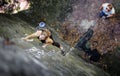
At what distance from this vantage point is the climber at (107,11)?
41.5 ft

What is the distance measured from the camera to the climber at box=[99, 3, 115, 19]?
12.6m

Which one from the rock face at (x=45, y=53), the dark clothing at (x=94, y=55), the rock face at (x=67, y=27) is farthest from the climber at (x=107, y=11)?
the rock face at (x=45, y=53)

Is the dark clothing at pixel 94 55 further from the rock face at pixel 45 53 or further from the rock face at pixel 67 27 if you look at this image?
the rock face at pixel 45 53

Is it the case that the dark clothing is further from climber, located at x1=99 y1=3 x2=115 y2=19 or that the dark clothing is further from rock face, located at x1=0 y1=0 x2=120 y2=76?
climber, located at x1=99 y1=3 x2=115 y2=19

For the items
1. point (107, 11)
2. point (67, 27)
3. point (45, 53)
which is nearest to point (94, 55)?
point (67, 27)

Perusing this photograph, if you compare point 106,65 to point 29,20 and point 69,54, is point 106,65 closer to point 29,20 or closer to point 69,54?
point 69,54

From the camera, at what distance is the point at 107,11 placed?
12.7m

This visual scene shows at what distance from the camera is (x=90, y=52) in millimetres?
12312

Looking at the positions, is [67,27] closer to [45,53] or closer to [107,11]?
[107,11]

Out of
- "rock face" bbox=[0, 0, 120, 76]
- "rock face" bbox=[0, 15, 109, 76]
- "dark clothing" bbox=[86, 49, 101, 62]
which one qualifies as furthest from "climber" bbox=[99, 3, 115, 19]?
"rock face" bbox=[0, 15, 109, 76]

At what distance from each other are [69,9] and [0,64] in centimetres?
1225

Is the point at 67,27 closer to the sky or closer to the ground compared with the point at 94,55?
closer to the sky

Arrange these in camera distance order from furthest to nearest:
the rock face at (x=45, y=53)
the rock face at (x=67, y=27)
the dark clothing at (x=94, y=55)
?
the dark clothing at (x=94, y=55) → the rock face at (x=67, y=27) → the rock face at (x=45, y=53)

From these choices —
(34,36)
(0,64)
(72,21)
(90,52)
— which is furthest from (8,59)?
(72,21)
